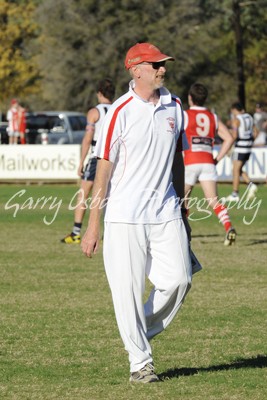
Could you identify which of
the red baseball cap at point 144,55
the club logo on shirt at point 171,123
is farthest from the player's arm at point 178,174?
the red baseball cap at point 144,55

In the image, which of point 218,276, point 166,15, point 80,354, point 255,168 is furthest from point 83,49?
point 80,354

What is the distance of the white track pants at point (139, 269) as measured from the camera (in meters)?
7.39

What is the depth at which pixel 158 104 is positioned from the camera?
7.40 metres

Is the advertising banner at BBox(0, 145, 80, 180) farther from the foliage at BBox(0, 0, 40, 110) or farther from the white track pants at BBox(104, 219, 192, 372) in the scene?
the foliage at BBox(0, 0, 40, 110)

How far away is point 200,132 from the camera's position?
16.2 m

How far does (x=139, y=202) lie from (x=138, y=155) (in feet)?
0.98

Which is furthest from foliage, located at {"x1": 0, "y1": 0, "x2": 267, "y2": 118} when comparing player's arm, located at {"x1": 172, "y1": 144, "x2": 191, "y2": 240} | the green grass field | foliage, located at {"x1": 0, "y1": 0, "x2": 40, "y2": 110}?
player's arm, located at {"x1": 172, "y1": 144, "x2": 191, "y2": 240}

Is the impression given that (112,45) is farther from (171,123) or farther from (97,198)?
(97,198)

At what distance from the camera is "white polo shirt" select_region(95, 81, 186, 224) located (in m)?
7.33

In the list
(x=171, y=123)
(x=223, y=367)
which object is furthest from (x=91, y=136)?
(x=171, y=123)

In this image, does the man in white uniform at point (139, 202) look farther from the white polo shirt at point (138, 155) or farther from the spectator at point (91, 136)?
the spectator at point (91, 136)

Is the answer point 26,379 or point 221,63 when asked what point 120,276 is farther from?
point 221,63

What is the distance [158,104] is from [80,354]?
2252 millimetres

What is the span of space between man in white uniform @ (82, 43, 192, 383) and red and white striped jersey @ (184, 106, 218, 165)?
853 centimetres
